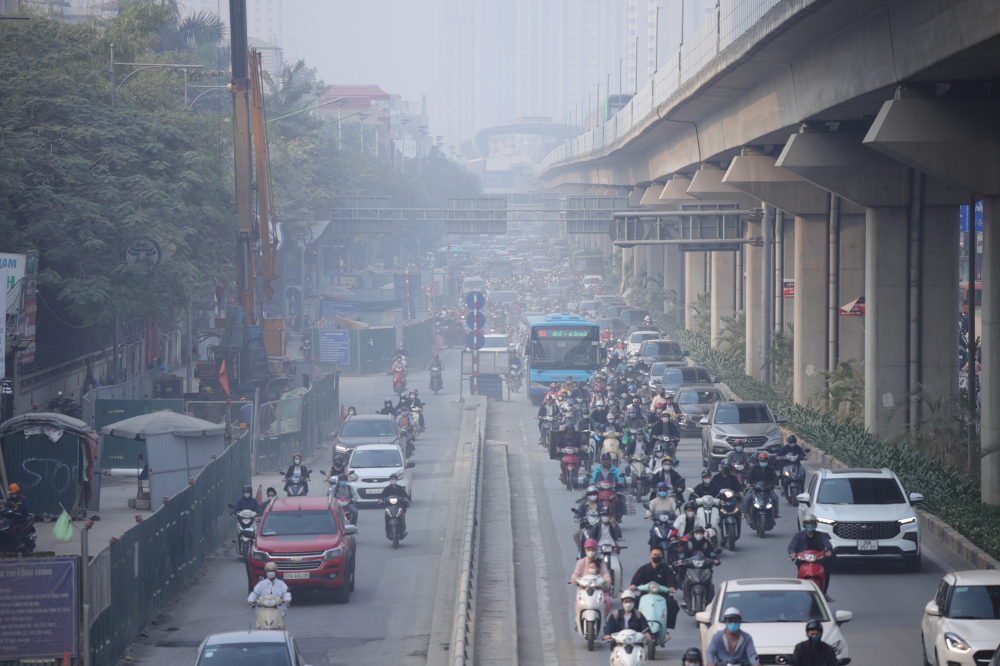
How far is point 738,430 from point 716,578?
9.66 m

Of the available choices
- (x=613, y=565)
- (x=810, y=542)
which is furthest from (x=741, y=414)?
(x=810, y=542)

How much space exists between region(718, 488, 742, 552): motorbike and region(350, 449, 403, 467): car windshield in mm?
9228

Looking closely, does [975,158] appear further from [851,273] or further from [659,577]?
[851,273]

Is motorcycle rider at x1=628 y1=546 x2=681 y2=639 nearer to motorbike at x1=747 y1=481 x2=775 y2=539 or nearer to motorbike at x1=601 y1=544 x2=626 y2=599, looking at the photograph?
motorbike at x1=601 y1=544 x2=626 y2=599

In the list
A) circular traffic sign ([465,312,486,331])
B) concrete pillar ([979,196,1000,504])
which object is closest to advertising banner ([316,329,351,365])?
circular traffic sign ([465,312,486,331])

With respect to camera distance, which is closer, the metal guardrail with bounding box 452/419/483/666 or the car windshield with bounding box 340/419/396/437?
the metal guardrail with bounding box 452/419/483/666

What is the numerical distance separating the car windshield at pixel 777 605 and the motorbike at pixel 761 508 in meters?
8.95

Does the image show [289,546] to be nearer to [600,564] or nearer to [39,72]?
[600,564]

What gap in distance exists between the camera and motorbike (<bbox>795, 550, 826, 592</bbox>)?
1495 cm

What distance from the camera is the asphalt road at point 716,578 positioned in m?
14.8

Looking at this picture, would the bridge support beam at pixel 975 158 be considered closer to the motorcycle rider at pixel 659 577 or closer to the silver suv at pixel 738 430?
the silver suv at pixel 738 430

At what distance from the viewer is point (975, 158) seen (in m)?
20.8

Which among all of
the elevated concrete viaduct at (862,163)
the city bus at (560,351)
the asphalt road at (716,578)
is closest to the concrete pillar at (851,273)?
the elevated concrete viaduct at (862,163)

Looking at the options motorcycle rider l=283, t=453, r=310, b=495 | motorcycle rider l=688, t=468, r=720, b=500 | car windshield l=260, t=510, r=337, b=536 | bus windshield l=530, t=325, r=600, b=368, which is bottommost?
motorcycle rider l=283, t=453, r=310, b=495
